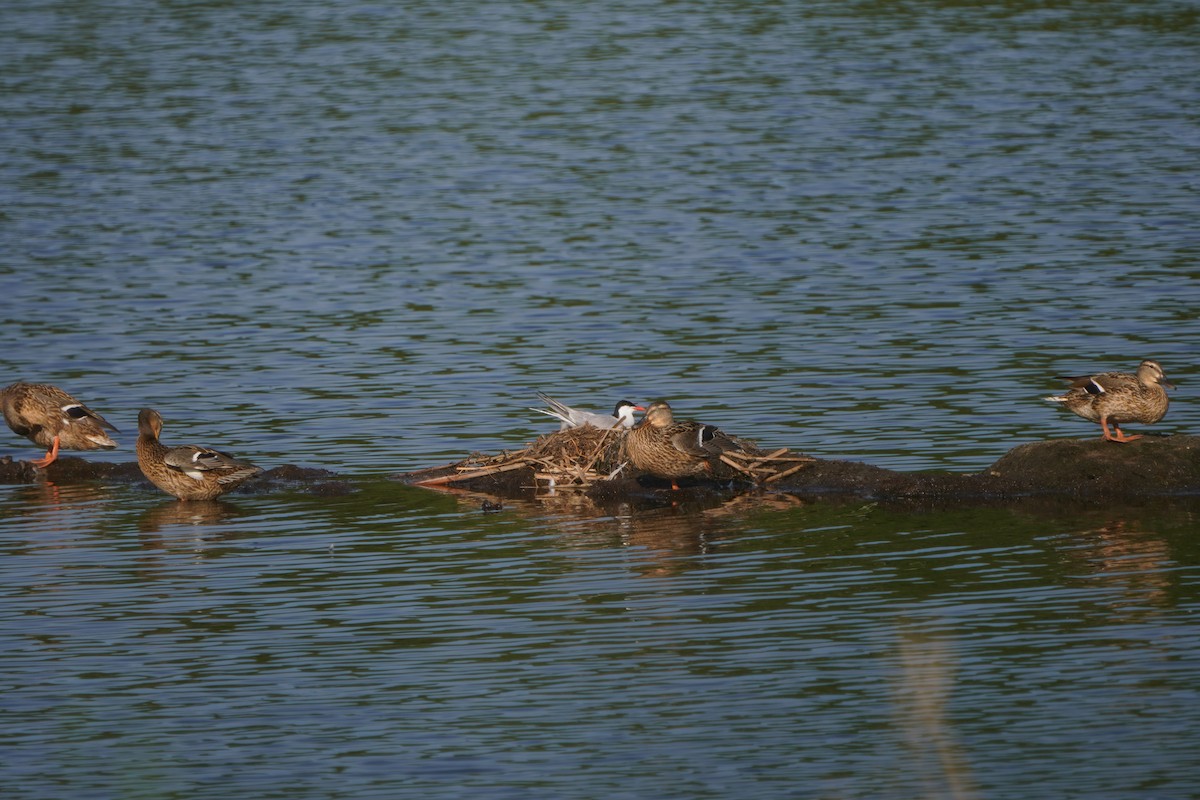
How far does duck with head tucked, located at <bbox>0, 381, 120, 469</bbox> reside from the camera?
837 inches

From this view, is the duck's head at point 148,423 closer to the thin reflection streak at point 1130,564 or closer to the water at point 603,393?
the water at point 603,393

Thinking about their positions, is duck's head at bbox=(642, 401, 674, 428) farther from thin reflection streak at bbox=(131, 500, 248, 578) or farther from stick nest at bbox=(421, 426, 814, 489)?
thin reflection streak at bbox=(131, 500, 248, 578)

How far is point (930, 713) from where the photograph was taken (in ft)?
41.3

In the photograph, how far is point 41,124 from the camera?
51719 millimetres

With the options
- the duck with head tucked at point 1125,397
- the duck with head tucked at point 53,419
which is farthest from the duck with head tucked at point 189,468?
the duck with head tucked at point 1125,397

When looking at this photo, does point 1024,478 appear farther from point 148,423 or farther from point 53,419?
point 53,419

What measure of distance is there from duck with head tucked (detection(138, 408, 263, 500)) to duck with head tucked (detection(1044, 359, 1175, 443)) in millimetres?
8053

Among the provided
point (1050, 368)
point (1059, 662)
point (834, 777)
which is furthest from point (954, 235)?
point (834, 777)

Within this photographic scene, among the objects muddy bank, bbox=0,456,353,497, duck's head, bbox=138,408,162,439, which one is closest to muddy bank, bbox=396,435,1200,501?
muddy bank, bbox=0,456,353,497

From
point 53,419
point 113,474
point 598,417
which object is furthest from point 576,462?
point 53,419

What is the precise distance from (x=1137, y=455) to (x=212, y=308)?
57.7 feet

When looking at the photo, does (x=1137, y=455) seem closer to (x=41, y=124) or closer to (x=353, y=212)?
(x=353, y=212)

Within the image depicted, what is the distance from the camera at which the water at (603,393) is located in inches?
492

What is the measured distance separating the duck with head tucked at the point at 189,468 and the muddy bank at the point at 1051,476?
17.8ft
